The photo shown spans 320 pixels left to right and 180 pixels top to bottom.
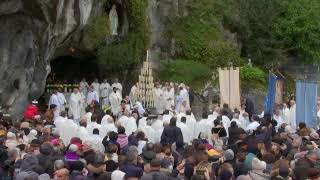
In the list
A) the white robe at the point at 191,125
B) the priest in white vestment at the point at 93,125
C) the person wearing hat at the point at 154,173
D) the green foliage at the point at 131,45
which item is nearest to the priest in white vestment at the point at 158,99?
the green foliage at the point at 131,45

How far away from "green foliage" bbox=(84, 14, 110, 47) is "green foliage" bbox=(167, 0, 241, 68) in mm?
6282

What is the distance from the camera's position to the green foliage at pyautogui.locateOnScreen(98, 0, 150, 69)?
104 feet

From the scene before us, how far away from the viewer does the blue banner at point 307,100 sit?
20297 millimetres

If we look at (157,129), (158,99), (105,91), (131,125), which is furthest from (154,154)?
(105,91)

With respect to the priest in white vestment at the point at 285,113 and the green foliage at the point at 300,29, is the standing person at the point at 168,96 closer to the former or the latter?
the priest in white vestment at the point at 285,113

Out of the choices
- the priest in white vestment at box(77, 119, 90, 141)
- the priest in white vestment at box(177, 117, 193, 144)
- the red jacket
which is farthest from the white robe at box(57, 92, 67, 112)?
the priest in white vestment at box(77, 119, 90, 141)

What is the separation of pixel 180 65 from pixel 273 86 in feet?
36.4

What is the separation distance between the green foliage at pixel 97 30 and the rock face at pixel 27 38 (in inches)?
175

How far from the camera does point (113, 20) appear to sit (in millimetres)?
31719

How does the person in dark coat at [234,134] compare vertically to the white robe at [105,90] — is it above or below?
below

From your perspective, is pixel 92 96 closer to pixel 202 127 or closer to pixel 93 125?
pixel 202 127

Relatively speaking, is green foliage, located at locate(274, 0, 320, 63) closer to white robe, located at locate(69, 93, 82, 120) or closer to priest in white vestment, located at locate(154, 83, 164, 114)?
priest in white vestment, located at locate(154, 83, 164, 114)

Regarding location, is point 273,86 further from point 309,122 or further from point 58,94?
point 58,94

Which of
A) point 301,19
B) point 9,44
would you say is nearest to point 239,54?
point 301,19
